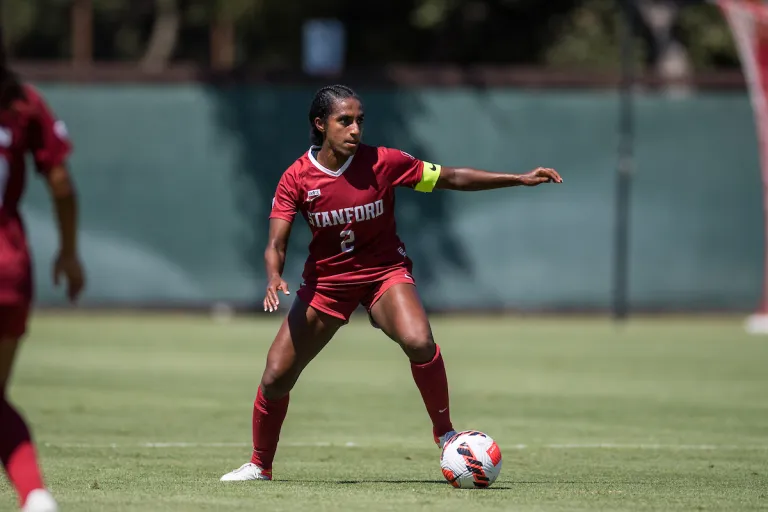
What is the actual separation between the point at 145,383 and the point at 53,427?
11.6ft

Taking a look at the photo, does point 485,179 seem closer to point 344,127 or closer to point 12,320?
point 344,127

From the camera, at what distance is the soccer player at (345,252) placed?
8492mm

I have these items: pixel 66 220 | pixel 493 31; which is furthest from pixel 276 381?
pixel 493 31

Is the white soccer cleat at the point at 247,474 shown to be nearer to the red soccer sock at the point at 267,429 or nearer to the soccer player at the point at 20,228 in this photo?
the red soccer sock at the point at 267,429

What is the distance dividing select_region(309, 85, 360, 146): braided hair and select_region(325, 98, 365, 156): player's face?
0.13 feet

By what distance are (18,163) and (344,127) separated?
2608mm

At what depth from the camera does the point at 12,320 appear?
20.5 ft

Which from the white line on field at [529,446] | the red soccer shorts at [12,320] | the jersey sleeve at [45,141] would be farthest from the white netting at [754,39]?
the red soccer shorts at [12,320]

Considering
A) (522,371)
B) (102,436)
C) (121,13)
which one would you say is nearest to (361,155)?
(102,436)

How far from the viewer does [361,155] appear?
28.5 ft

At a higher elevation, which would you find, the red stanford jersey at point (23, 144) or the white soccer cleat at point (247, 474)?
the red stanford jersey at point (23, 144)

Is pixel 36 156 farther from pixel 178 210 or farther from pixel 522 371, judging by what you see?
pixel 178 210

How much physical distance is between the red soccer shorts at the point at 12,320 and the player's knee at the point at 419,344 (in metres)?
2.68

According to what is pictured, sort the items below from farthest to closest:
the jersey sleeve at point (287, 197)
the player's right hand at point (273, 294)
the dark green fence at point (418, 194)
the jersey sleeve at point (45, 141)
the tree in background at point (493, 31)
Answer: the tree in background at point (493, 31) < the dark green fence at point (418, 194) < the jersey sleeve at point (287, 197) < the player's right hand at point (273, 294) < the jersey sleeve at point (45, 141)
